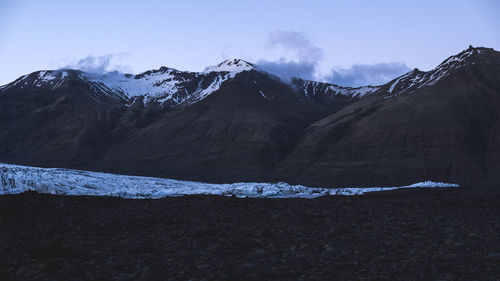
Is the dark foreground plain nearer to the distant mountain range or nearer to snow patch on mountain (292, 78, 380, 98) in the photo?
the distant mountain range

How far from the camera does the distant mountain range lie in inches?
3236

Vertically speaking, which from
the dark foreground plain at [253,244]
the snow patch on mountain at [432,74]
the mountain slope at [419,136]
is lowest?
the dark foreground plain at [253,244]

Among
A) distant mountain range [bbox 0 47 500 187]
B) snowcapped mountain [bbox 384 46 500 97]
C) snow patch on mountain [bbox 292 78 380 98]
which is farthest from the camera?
snow patch on mountain [bbox 292 78 380 98]

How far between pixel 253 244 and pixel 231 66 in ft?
483

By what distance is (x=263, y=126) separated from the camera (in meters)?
110

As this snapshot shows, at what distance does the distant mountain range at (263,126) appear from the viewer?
82188 millimetres

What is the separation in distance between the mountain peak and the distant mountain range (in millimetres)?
861

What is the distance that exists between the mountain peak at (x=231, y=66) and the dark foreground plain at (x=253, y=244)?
131187 millimetres

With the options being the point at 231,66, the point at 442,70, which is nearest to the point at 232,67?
the point at 231,66

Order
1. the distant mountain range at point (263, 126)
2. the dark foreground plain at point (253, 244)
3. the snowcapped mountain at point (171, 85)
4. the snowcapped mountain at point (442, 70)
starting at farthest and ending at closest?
1. the snowcapped mountain at point (171, 85)
2. the snowcapped mountain at point (442, 70)
3. the distant mountain range at point (263, 126)
4. the dark foreground plain at point (253, 244)

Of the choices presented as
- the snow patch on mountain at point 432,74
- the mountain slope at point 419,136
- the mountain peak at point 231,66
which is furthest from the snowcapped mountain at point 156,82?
the snow patch on mountain at point 432,74

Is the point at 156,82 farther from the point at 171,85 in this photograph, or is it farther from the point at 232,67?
the point at 232,67

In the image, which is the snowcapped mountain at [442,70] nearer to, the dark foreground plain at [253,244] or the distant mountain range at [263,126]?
the distant mountain range at [263,126]

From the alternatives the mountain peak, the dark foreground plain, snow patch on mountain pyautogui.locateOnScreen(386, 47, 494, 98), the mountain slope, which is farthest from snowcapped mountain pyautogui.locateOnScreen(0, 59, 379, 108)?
the dark foreground plain
